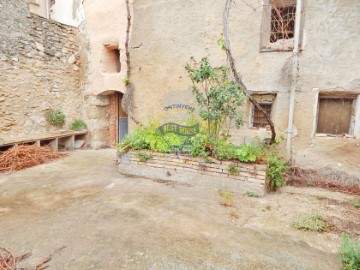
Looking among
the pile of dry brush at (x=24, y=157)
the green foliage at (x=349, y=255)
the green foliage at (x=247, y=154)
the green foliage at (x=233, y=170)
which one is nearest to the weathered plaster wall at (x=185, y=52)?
the green foliage at (x=247, y=154)

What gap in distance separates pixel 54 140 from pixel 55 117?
2.37ft

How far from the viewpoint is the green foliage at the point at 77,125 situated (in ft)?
25.9

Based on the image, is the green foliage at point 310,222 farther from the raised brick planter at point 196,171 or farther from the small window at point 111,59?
the small window at point 111,59

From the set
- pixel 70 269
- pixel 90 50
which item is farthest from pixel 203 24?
pixel 70 269

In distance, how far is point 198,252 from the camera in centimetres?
248

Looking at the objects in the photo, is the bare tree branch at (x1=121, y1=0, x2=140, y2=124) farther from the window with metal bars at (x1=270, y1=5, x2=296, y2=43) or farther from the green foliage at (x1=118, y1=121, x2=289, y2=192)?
the window with metal bars at (x1=270, y1=5, x2=296, y2=43)

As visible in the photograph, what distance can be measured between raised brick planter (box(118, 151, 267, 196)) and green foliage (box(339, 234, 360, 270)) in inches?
64.2

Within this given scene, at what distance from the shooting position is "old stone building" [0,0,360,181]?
4.86 meters

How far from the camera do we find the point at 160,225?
119 inches

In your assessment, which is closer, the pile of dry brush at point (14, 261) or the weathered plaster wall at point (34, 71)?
the pile of dry brush at point (14, 261)

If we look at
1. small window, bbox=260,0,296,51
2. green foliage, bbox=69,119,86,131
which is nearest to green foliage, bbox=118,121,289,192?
small window, bbox=260,0,296,51

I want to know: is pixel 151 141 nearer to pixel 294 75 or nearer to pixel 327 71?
pixel 294 75

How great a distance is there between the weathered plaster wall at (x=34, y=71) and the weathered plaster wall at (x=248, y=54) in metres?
2.51

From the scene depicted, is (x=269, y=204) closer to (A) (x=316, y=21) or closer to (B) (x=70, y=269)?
(B) (x=70, y=269)
